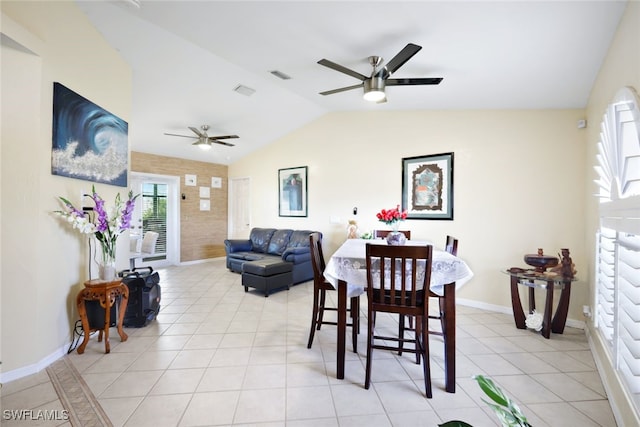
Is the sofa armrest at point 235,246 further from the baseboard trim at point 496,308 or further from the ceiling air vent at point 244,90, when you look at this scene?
the baseboard trim at point 496,308

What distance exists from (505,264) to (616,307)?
1.79 meters

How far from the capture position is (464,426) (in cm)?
70

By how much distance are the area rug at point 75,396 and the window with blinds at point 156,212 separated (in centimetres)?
410

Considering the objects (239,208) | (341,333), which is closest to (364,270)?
(341,333)

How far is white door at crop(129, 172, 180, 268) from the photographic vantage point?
571 cm

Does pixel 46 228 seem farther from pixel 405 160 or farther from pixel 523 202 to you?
pixel 523 202

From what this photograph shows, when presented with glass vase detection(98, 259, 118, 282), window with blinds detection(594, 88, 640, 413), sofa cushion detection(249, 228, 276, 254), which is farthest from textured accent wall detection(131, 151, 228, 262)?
window with blinds detection(594, 88, 640, 413)

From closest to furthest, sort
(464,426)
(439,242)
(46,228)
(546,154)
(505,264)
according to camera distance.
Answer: (464,426) → (46,228) → (546,154) → (505,264) → (439,242)

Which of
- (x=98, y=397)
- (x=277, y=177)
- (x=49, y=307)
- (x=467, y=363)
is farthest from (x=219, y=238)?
(x=467, y=363)

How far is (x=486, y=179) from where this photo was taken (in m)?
3.44

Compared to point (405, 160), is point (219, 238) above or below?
below

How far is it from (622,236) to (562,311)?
1540mm

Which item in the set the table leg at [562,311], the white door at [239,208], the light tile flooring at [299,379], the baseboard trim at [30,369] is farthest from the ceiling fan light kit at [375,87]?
the white door at [239,208]

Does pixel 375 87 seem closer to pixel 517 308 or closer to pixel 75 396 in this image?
pixel 517 308
